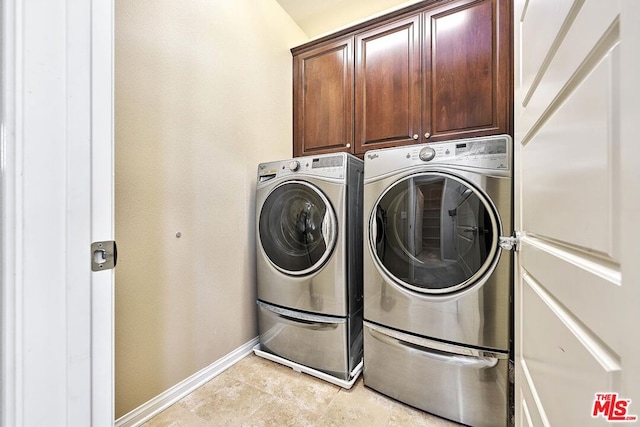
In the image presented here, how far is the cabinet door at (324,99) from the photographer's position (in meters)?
1.97

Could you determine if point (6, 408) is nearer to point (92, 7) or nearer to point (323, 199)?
point (92, 7)

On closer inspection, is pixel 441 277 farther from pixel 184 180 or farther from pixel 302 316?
pixel 184 180

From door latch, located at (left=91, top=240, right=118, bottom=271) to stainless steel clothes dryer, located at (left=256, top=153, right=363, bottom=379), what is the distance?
1015 mm

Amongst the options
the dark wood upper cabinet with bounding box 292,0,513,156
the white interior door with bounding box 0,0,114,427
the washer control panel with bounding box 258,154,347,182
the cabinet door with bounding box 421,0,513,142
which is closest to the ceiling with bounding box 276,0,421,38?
the dark wood upper cabinet with bounding box 292,0,513,156

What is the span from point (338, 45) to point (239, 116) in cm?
102

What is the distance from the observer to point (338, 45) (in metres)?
1.99

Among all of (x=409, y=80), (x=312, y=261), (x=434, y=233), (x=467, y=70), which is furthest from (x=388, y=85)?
(x=312, y=261)

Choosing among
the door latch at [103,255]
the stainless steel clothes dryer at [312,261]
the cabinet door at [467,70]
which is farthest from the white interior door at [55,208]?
the cabinet door at [467,70]

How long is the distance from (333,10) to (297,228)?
1826mm

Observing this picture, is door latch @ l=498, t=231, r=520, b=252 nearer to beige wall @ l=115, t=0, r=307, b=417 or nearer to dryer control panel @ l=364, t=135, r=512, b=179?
dryer control panel @ l=364, t=135, r=512, b=179

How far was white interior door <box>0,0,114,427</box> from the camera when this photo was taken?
44 cm

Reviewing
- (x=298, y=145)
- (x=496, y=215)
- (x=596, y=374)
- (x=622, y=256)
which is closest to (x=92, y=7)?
(x=622, y=256)

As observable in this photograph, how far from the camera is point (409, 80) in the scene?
1740 millimetres

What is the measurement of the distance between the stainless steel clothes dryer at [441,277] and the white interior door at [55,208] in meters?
1.12
